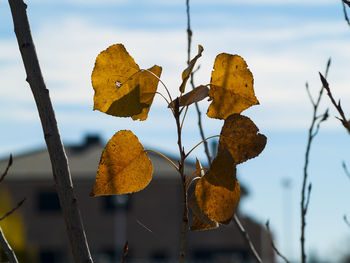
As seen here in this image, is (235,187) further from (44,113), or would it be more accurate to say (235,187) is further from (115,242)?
(115,242)

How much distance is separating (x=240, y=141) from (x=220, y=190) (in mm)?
82

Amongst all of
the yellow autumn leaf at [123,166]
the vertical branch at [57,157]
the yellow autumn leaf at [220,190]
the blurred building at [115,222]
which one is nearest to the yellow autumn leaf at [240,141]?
the yellow autumn leaf at [220,190]

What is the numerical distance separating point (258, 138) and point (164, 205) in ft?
120

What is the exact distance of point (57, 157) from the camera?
3.79ft

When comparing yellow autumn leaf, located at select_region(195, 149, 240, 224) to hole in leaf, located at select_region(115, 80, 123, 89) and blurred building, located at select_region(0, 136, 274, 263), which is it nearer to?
hole in leaf, located at select_region(115, 80, 123, 89)

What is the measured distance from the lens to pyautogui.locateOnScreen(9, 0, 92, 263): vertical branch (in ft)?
3.78

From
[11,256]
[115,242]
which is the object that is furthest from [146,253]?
[11,256]

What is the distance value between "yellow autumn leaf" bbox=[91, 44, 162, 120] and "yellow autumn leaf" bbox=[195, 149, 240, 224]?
157mm

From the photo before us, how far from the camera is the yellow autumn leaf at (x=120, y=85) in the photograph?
1.01 metres

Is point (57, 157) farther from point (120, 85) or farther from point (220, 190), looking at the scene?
point (220, 190)

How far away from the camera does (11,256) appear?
119cm

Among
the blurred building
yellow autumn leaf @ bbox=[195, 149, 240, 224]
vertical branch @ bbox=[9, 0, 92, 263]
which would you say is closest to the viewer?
yellow autumn leaf @ bbox=[195, 149, 240, 224]

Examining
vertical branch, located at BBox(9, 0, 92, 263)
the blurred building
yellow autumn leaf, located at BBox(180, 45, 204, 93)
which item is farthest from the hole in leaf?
the blurred building

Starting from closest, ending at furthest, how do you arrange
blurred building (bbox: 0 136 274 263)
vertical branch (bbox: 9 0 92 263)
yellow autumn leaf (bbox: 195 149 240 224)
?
yellow autumn leaf (bbox: 195 149 240 224) < vertical branch (bbox: 9 0 92 263) < blurred building (bbox: 0 136 274 263)
